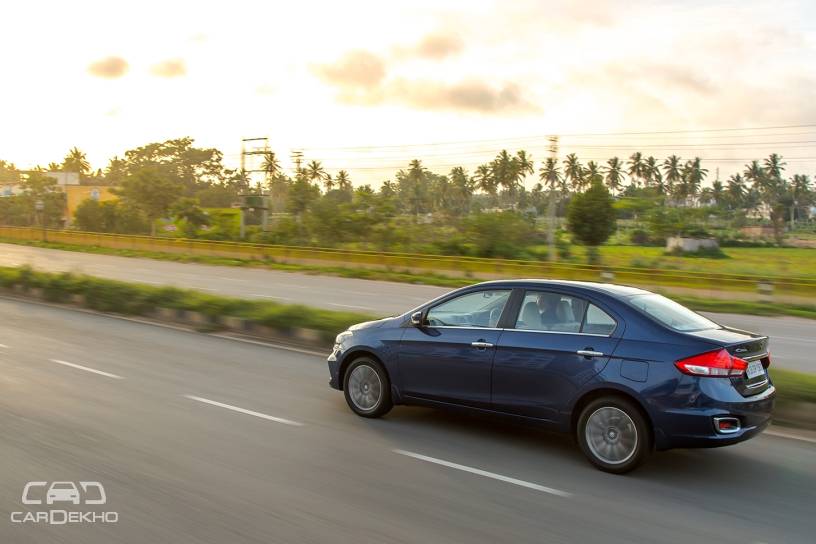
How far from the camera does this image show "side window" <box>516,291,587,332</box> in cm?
642

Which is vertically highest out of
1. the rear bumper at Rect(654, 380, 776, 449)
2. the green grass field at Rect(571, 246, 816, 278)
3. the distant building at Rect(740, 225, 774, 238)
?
the distant building at Rect(740, 225, 774, 238)

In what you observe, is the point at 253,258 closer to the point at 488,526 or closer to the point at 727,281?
the point at 727,281

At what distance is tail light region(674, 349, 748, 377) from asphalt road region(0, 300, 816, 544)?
2.95 ft

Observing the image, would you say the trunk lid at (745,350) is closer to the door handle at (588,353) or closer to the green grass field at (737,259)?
the door handle at (588,353)

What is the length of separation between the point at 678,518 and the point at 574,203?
53461 millimetres

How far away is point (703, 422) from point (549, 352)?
1.32 meters

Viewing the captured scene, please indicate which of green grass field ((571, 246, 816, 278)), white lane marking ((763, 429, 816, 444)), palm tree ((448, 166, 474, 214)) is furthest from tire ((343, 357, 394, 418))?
palm tree ((448, 166, 474, 214))

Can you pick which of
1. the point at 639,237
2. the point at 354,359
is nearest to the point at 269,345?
the point at 354,359

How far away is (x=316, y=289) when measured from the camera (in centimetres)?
2706

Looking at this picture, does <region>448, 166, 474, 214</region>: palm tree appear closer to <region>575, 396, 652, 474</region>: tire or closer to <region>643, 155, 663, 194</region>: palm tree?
<region>643, 155, 663, 194</region>: palm tree

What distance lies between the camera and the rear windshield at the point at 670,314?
6.14 meters

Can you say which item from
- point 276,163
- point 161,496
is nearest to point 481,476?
point 161,496

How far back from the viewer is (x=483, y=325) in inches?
272

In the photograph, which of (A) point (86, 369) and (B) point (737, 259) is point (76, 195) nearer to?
(B) point (737, 259)
